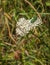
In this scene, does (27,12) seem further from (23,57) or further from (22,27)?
(23,57)

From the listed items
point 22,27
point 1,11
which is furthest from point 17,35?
point 1,11

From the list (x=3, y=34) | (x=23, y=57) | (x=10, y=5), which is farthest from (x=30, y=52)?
(x=10, y=5)

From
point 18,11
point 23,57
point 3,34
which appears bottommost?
point 23,57

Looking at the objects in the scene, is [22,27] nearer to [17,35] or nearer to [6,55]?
[17,35]

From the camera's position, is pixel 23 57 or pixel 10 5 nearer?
pixel 23 57

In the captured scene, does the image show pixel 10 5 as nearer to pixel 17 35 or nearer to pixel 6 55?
pixel 17 35

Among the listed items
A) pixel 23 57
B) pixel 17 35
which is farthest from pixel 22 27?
pixel 23 57

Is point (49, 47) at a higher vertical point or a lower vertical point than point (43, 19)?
lower
